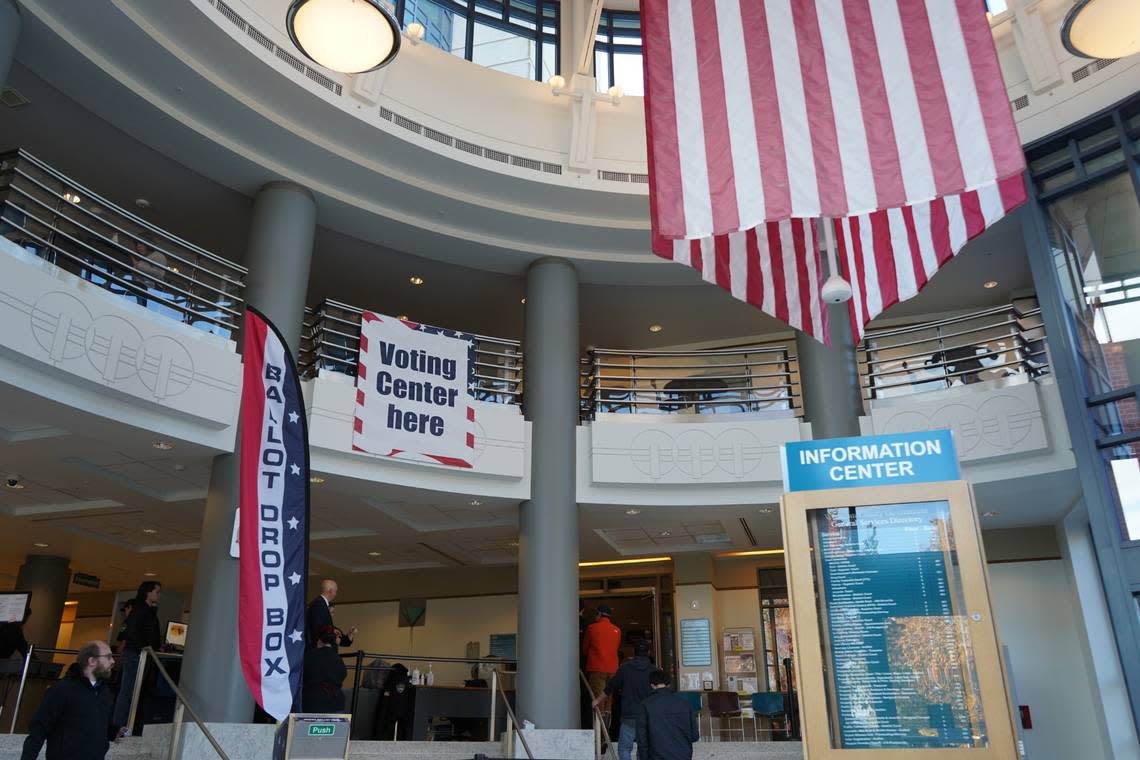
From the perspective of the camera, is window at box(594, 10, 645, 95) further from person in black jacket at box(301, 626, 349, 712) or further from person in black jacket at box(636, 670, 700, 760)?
person in black jacket at box(636, 670, 700, 760)

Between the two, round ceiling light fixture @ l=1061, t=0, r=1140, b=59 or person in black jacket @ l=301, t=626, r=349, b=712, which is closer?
round ceiling light fixture @ l=1061, t=0, r=1140, b=59

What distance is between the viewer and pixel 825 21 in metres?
6.31

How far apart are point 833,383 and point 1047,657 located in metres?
5.42

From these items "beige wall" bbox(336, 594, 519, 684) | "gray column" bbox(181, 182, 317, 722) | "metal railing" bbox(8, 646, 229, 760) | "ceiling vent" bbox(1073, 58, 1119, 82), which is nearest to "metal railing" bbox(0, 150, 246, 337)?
"gray column" bbox(181, 182, 317, 722)

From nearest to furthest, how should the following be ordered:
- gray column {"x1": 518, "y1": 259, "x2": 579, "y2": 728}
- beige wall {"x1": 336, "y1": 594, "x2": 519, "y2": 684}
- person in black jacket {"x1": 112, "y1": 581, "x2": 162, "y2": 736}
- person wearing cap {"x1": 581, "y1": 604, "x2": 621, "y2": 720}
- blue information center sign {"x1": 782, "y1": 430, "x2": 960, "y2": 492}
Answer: blue information center sign {"x1": 782, "y1": 430, "x2": 960, "y2": 492}, person in black jacket {"x1": 112, "y1": 581, "x2": 162, "y2": 736}, gray column {"x1": 518, "y1": 259, "x2": 579, "y2": 728}, person wearing cap {"x1": 581, "y1": 604, "x2": 621, "y2": 720}, beige wall {"x1": 336, "y1": 594, "x2": 519, "y2": 684}

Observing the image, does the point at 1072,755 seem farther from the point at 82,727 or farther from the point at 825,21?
the point at 82,727

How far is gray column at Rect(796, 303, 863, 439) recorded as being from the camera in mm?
12508

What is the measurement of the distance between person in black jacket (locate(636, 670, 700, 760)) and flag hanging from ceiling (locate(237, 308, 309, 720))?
114 inches

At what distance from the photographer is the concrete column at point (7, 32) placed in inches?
345

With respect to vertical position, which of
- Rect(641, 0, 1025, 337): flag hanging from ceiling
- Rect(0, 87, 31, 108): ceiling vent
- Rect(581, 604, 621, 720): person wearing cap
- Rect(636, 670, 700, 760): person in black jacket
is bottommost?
Rect(636, 670, 700, 760): person in black jacket

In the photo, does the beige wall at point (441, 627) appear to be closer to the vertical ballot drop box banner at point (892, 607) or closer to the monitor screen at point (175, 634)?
the monitor screen at point (175, 634)

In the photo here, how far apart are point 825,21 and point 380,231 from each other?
8.31 m

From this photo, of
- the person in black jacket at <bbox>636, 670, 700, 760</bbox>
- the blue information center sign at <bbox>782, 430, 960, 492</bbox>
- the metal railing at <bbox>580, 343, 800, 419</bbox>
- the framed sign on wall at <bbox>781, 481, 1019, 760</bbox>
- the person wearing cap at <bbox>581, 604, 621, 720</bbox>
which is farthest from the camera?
the metal railing at <bbox>580, 343, 800, 419</bbox>

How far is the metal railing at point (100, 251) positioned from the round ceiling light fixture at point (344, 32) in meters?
3.99
